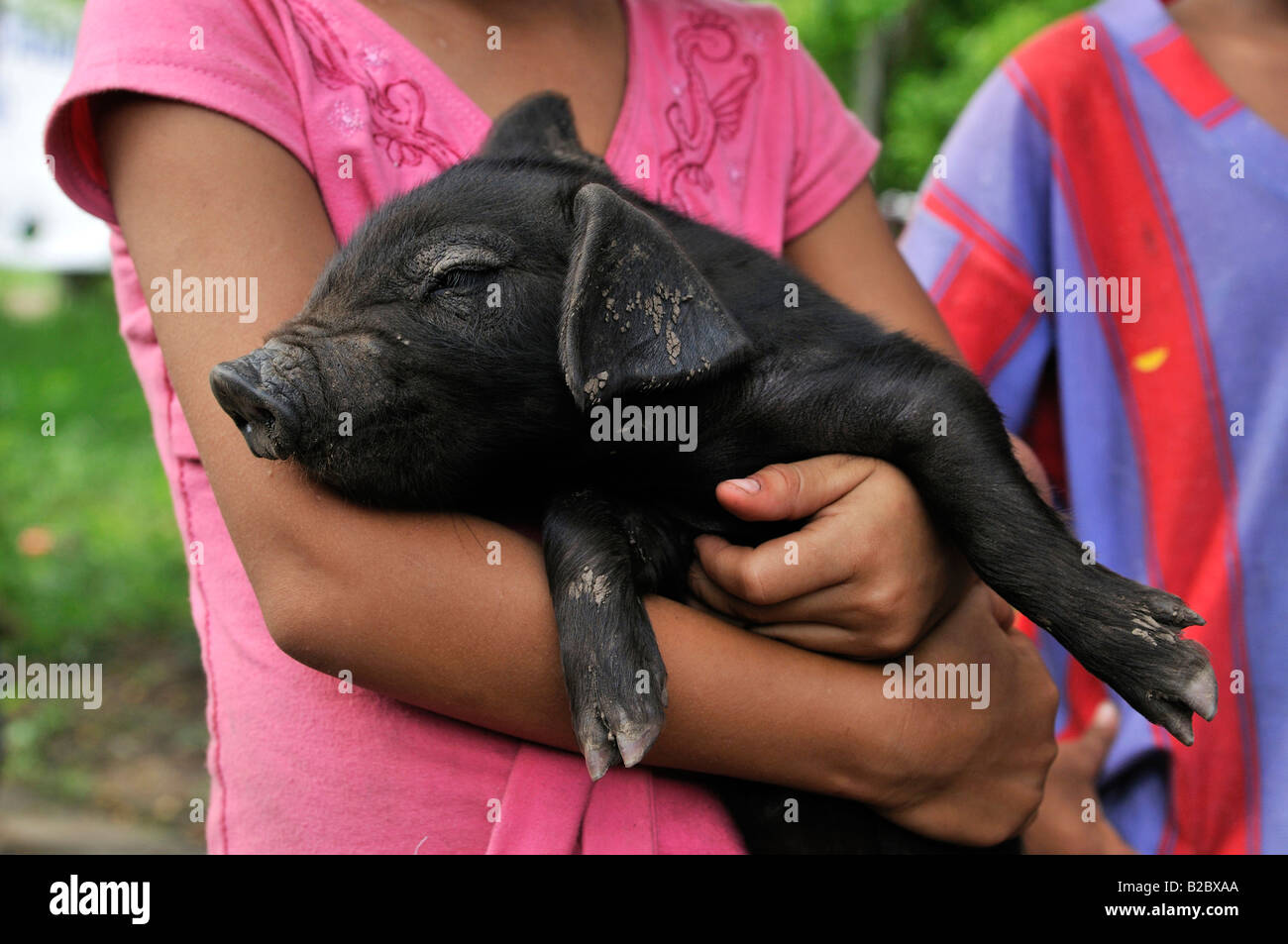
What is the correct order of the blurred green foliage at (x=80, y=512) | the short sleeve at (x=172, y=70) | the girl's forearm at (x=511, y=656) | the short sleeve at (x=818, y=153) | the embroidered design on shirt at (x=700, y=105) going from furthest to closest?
the blurred green foliage at (x=80, y=512)
the short sleeve at (x=818, y=153)
the embroidered design on shirt at (x=700, y=105)
the short sleeve at (x=172, y=70)
the girl's forearm at (x=511, y=656)

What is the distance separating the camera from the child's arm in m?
1.79

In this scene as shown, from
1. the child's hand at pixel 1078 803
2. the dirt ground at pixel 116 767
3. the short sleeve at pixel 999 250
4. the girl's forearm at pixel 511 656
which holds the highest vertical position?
the short sleeve at pixel 999 250

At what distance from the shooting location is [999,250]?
308cm

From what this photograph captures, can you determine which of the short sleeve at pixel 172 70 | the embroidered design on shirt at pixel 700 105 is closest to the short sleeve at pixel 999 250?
the embroidered design on shirt at pixel 700 105

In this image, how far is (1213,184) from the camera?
9.86 feet

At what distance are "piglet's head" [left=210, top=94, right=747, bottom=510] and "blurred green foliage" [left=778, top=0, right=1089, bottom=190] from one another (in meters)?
8.72

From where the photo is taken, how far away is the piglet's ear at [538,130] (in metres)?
2.18

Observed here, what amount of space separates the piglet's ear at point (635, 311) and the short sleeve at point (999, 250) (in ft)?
4.48

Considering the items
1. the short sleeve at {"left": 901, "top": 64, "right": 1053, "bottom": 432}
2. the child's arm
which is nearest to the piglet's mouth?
the child's arm

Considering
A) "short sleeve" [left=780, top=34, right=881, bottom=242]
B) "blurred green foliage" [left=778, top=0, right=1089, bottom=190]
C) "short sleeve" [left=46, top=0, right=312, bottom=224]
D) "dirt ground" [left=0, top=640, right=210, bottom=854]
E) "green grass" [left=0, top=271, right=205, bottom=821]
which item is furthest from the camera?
"blurred green foliage" [left=778, top=0, right=1089, bottom=190]

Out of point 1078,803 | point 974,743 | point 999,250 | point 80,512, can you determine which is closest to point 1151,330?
point 999,250

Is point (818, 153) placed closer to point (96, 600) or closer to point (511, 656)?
point (511, 656)

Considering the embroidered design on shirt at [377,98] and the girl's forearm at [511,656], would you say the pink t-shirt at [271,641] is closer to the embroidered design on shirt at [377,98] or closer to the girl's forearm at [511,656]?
the embroidered design on shirt at [377,98]

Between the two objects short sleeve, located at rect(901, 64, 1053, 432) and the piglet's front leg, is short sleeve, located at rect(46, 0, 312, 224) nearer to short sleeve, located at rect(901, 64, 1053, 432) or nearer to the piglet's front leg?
the piglet's front leg
